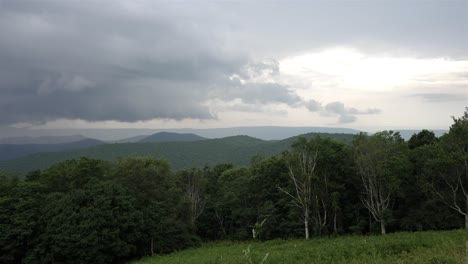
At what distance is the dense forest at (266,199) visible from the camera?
30094 millimetres

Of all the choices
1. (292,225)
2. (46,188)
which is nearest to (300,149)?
(292,225)

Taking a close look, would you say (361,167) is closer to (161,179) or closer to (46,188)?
(161,179)

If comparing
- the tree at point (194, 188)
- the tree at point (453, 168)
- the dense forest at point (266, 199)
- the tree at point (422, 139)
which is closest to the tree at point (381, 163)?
the dense forest at point (266, 199)

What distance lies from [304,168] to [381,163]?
7581 mm

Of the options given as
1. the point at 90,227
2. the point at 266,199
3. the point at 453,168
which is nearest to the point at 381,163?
the point at 453,168

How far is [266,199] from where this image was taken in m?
43.6

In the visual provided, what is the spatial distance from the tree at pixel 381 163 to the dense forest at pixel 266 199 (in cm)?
10

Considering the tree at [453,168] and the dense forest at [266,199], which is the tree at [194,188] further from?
the tree at [453,168]

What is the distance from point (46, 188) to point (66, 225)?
8991 mm

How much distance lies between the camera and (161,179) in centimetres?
3944

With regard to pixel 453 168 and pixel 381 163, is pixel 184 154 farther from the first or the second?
pixel 453 168

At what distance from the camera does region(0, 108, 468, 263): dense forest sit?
98.7 feet

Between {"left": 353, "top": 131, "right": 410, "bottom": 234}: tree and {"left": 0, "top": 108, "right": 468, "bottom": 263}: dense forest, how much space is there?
10 centimetres

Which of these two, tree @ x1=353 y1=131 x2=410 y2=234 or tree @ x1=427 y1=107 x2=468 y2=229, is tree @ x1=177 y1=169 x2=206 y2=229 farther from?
tree @ x1=427 y1=107 x2=468 y2=229
